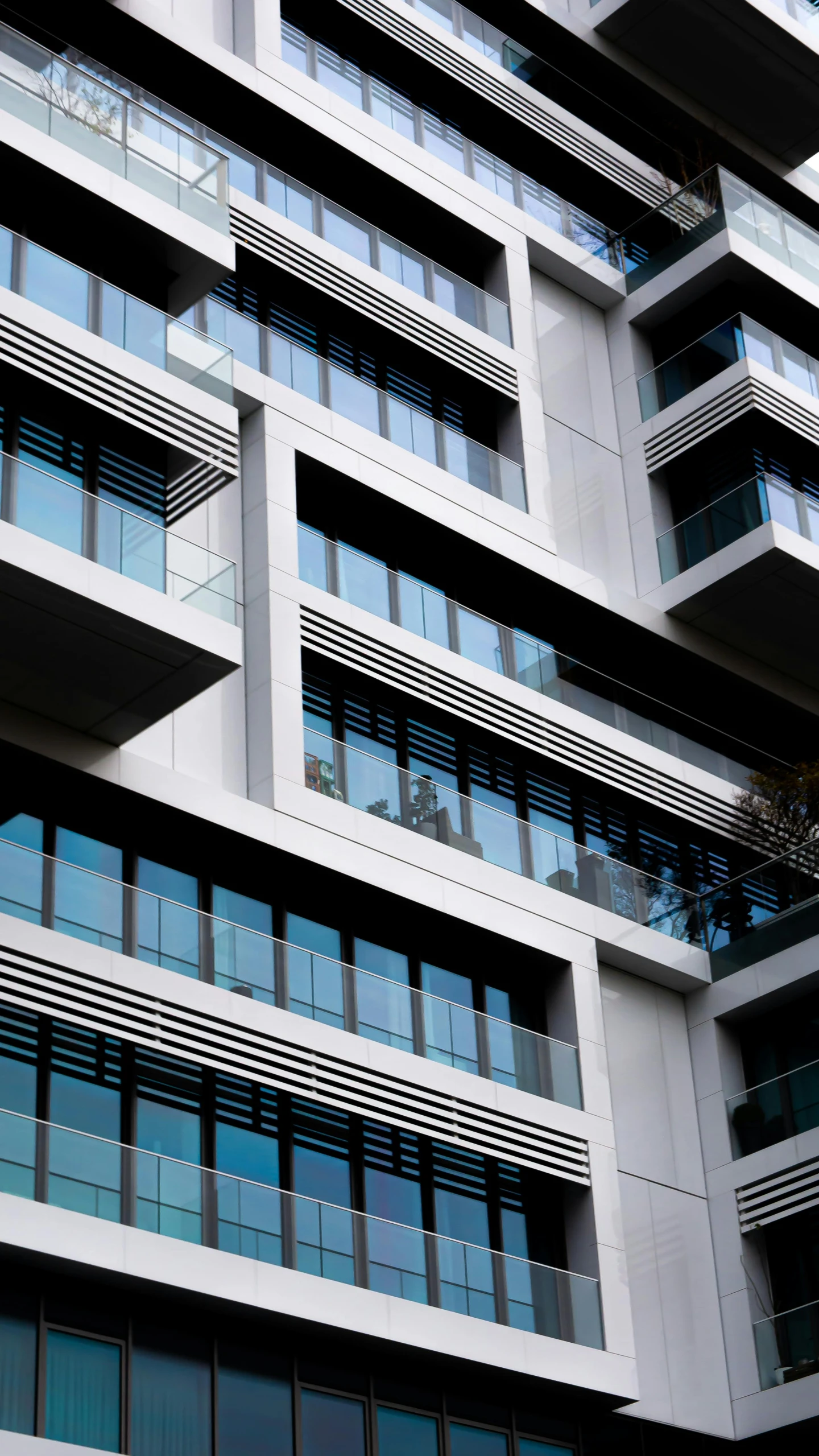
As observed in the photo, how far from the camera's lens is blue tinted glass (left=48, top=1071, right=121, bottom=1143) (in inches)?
744

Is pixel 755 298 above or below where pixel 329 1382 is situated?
above

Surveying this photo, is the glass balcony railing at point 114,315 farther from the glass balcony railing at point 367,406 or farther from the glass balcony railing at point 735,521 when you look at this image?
the glass balcony railing at point 735,521

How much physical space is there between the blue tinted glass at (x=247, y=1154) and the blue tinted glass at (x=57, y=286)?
8702mm

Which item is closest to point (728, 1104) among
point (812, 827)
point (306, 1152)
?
point (812, 827)

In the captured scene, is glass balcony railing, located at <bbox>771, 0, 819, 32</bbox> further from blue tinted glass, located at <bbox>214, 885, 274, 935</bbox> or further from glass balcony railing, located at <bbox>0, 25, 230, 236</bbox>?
blue tinted glass, located at <bbox>214, 885, 274, 935</bbox>

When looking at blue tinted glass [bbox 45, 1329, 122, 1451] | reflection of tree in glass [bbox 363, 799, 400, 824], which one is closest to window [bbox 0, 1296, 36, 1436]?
blue tinted glass [bbox 45, 1329, 122, 1451]

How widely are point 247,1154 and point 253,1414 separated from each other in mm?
2655

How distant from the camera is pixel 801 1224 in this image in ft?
79.0

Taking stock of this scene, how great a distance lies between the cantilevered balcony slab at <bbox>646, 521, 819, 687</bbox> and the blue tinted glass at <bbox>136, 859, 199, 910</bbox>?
10.8 m

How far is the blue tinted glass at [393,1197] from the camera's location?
21266mm

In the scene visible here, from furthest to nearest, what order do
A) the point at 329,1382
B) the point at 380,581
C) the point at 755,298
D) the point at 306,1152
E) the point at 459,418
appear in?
the point at 755,298
the point at 459,418
the point at 380,581
the point at 306,1152
the point at 329,1382

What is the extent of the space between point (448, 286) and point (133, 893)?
1350cm

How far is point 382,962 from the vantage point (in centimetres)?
2323

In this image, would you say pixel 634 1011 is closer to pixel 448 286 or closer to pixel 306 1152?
pixel 306 1152
